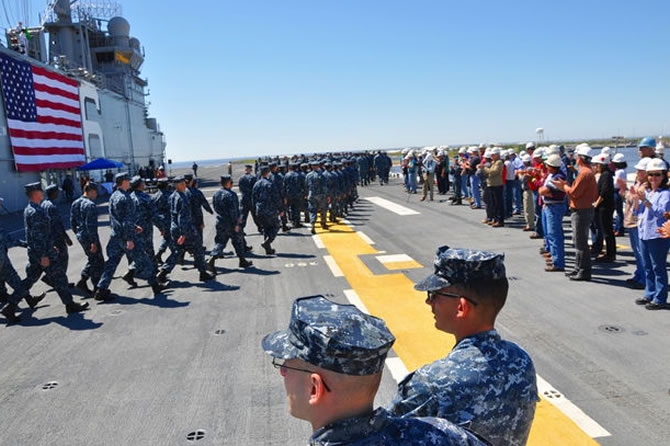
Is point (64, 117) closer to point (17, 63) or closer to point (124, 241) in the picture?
point (17, 63)

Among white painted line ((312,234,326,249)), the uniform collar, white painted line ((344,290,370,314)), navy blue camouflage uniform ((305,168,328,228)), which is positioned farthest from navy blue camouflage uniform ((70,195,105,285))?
the uniform collar

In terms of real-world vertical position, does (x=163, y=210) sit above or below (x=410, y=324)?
above

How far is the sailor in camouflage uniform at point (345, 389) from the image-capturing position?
145 cm

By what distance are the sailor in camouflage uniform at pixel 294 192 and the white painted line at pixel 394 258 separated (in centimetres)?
509

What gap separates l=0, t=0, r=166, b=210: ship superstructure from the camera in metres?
25.6

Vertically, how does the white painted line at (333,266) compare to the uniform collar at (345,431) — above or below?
below

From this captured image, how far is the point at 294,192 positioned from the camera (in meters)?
14.9

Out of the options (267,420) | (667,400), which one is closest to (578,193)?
(667,400)

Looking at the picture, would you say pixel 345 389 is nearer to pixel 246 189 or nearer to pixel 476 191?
pixel 246 189

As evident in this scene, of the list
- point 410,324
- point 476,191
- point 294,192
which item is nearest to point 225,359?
point 410,324

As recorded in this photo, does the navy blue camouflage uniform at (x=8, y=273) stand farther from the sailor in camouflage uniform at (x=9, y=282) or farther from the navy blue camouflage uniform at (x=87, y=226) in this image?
the navy blue camouflage uniform at (x=87, y=226)

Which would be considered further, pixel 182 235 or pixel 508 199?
pixel 508 199

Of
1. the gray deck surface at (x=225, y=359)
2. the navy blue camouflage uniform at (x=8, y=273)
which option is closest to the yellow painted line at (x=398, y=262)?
the gray deck surface at (x=225, y=359)

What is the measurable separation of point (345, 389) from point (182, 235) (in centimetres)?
824
